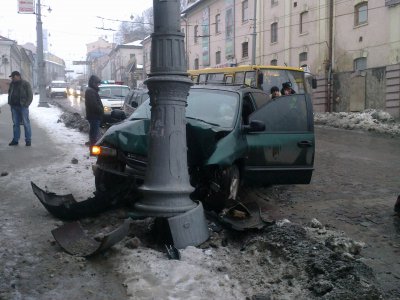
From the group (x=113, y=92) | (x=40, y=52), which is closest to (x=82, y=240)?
(x=113, y=92)

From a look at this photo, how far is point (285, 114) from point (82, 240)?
340 cm

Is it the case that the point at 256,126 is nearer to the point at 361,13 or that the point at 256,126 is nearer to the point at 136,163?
the point at 136,163

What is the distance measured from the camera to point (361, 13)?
80.2 feet

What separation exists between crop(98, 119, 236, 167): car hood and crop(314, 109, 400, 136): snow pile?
46.0 ft

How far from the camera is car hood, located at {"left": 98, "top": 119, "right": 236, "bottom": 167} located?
18.2 ft

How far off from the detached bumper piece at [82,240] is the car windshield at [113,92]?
15.3 meters

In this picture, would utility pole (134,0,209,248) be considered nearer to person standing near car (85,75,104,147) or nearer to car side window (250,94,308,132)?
car side window (250,94,308,132)

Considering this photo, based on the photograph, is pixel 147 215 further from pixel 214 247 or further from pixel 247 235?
pixel 247 235

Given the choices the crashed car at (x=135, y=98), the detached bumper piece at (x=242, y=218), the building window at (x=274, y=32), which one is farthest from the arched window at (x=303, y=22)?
the detached bumper piece at (x=242, y=218)

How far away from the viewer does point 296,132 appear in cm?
664

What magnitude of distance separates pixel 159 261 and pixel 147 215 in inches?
25.2

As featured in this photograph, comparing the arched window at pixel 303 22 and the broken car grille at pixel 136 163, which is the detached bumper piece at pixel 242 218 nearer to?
the broken car grille at pixel 136 163

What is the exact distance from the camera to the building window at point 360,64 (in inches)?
963

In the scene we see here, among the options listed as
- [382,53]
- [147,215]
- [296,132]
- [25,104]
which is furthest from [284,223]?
[382,53]
